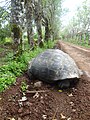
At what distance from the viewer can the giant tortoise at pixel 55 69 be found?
6188 millimetres

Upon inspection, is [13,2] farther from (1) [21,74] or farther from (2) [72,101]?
(2) [72,101]

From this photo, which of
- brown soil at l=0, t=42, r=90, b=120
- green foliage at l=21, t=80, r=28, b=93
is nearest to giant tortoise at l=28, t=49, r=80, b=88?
brown soil at l=0, t=42, r=90, b=120

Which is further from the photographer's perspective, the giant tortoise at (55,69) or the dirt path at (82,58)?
the dirt path at (82,58)

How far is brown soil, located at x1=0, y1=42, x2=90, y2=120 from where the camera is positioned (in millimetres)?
4680

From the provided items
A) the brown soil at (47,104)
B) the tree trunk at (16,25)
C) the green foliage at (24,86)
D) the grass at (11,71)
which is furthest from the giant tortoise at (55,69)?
the tree trunk at (16,25)

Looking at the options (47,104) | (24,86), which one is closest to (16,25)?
(24,86)

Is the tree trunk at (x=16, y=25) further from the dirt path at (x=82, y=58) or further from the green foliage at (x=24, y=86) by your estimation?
the green foliage at (x=24, y=86)

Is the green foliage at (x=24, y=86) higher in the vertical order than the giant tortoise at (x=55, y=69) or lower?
lower

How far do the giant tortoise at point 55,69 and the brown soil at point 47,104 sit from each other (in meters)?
0.27

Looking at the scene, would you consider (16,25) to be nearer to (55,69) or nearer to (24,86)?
(24,86)

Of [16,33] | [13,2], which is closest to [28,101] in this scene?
[16,33]

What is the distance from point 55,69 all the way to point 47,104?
1.39m

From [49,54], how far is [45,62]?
0.40 m

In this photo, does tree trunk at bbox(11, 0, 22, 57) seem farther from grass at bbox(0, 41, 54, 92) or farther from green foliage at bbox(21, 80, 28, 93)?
green foliage at bbox(21, 80, 28, 93)
